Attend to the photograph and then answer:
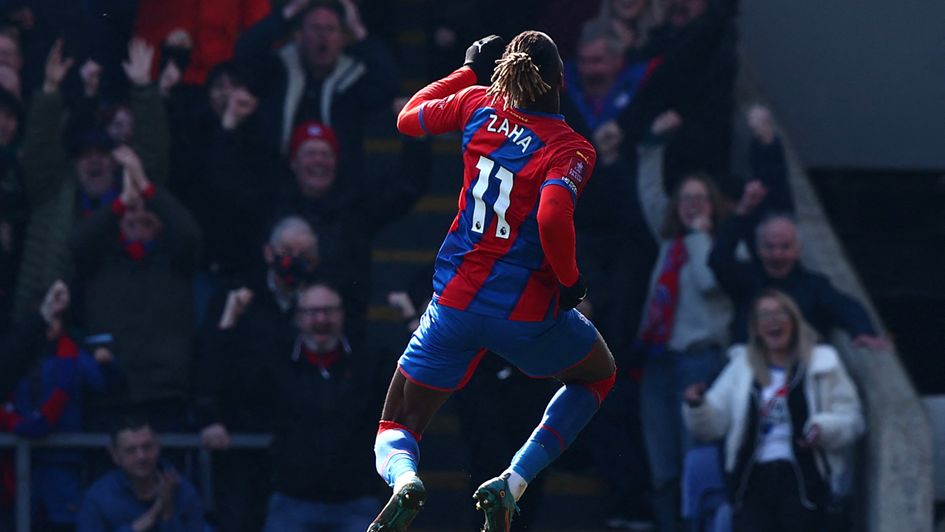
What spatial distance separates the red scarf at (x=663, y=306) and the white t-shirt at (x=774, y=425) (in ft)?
2.17

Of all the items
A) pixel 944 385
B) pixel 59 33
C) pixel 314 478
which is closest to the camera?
pixel 314 478

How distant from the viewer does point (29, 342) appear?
30.6ft

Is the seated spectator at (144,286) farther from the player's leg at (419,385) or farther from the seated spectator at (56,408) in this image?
the player's leg at (419,385)

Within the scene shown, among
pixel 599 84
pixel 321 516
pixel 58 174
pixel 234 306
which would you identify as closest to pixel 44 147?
pixel 58 174

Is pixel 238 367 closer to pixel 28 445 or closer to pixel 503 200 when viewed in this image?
pixel 28 445

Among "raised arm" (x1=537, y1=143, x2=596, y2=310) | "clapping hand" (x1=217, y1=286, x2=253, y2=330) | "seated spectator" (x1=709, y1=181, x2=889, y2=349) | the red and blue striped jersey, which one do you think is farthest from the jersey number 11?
"seated spectator" (x1=709, y1=181, x2=889, y2=349)

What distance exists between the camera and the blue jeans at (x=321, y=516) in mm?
8961

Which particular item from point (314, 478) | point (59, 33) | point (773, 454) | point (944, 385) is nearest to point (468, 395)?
point (314, 478)

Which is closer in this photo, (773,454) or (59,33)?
(773,454)

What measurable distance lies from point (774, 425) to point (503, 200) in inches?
129

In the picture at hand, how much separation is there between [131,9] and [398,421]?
4.47 metres

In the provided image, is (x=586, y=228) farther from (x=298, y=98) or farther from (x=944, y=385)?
(x=944, y=385)

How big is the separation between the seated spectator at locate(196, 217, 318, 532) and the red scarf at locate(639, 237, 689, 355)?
5.54 ft

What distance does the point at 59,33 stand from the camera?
10312 mm
